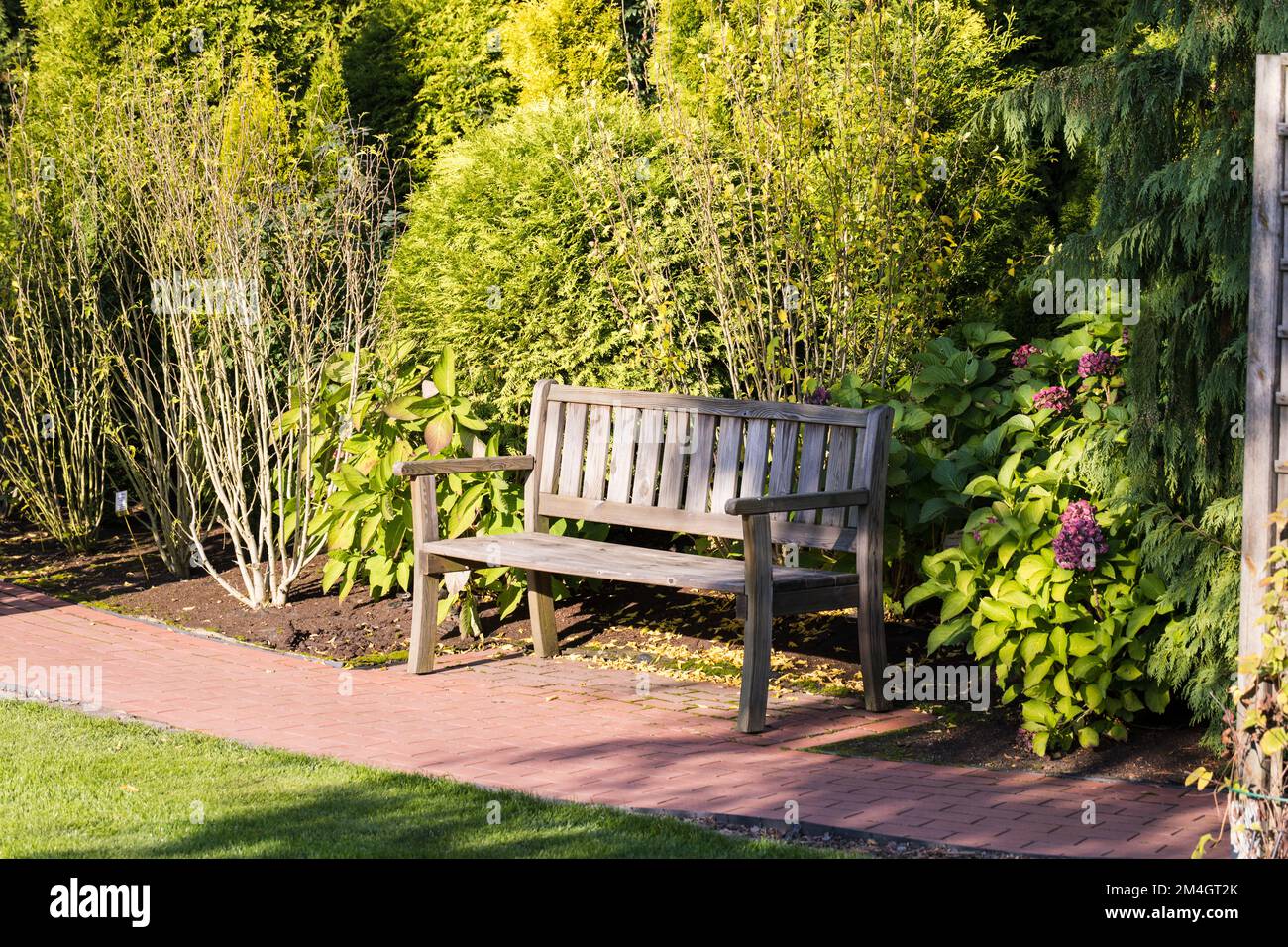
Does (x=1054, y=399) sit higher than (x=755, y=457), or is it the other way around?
(x=1054, y=399)

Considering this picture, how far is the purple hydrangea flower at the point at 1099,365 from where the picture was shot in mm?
5305

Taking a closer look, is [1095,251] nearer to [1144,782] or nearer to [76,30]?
[1144,782]

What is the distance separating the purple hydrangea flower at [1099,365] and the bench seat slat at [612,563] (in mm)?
1165

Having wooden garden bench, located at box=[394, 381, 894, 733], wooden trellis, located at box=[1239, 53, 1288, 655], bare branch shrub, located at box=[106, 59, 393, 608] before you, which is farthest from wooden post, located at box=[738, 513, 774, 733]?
bare branch shrub, located at box=[106, 59, 393, 608]

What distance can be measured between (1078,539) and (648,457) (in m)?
2.17

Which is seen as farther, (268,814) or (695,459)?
(695,459)

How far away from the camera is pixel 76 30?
11430 mm

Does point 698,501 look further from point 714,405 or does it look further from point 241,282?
point 241,282

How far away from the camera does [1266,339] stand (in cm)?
387

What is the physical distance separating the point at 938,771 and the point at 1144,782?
2.12 feet

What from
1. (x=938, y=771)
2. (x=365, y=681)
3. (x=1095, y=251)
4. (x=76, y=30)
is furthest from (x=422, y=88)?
(x=938, y=771)

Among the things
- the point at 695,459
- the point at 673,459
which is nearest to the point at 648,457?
the point at 673,459

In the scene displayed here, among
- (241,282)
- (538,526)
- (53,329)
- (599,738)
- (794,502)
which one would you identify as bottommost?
(599,738)

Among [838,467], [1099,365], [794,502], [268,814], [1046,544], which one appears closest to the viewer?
[268,814]
